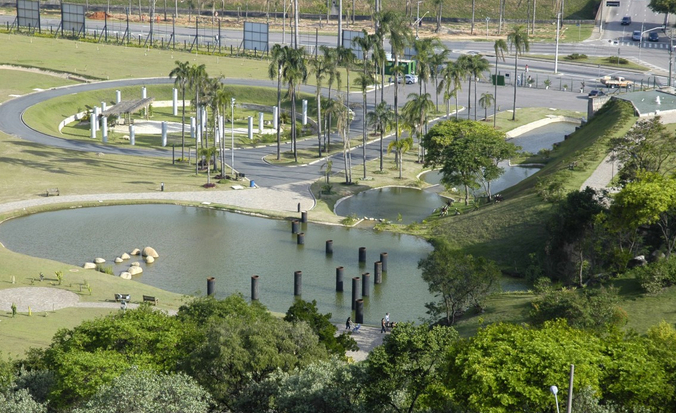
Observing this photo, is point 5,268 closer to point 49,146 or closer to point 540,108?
point 49,146

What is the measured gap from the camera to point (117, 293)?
7225cm

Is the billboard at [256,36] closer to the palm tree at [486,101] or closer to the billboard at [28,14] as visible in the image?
the billboard at [28,14]

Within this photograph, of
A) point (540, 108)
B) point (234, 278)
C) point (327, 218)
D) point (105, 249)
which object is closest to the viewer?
point (234, 278)

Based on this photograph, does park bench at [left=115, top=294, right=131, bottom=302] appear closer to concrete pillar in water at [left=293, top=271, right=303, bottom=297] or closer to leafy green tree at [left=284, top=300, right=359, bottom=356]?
concrete pillar in water at [left=293, top=271, right=303, bottom=297]

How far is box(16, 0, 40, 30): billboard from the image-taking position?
194m

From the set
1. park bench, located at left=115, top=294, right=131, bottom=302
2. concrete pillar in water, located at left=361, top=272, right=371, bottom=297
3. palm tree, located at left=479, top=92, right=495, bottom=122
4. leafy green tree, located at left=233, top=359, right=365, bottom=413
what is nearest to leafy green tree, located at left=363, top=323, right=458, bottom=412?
leafy green tree, located at left=233, top=359, right=365, bottom=413

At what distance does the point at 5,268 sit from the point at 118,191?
1155 inches

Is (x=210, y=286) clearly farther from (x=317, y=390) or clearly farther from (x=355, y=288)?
(x=317, y=390)

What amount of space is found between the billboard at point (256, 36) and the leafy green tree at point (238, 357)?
5830 inches

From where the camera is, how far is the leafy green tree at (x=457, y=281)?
2660 inches

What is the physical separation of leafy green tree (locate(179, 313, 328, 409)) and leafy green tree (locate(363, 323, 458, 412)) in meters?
5.62

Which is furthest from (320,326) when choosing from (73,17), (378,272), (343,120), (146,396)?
(73,17)

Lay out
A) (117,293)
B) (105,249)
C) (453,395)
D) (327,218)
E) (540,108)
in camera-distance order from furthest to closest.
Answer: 1. (540,108)
2. (327,218)
3. (105,249)
4. (117,293)
5. (453,395)

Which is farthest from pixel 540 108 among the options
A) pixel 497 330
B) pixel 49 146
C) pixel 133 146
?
pixel 497 330
